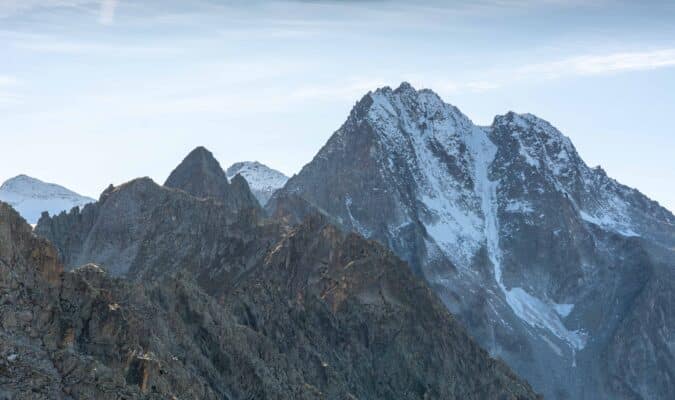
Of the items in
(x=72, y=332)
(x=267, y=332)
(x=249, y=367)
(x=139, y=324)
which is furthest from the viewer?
(x=267, y=332)

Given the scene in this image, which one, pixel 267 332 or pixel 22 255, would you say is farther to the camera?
pixel 267 332

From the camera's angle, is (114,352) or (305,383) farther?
(305,383)

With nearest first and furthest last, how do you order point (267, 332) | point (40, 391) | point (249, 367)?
point (40, 391) < point (249, 367) < point (267, 332)

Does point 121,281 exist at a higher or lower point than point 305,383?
higher

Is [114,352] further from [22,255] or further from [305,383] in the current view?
[305,383]

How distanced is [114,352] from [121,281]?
21.0m

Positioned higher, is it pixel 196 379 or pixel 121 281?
pixel 121 281

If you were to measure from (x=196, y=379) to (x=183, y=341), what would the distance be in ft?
52.0

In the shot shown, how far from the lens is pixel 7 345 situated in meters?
110

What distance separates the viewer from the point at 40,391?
10819cm

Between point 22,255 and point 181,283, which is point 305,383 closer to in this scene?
point 181,283

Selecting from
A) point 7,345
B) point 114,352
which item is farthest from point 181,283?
point 7,345

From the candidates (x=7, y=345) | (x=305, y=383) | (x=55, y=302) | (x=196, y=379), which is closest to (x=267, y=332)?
(x=305, y=383)

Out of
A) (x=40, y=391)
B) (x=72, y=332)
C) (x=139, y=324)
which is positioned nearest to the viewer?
(x=40, y=391)
